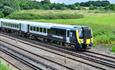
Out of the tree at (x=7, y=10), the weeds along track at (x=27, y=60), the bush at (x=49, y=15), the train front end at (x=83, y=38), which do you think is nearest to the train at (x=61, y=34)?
the train front end at (x=83, y=38)

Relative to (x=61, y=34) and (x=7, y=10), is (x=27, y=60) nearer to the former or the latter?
(x=61, y=34)

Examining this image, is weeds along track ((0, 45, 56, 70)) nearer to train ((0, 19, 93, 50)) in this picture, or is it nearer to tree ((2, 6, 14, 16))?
train ((0, 19, 93, 50))

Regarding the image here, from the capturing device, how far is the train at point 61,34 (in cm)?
2891

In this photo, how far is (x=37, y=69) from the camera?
20.9 meters

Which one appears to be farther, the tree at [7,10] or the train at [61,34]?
the tree at [7,10]

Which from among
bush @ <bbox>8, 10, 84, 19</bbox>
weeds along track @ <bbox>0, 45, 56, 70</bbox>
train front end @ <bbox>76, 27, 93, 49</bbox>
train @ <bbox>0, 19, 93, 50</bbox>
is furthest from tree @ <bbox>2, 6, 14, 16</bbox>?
train front end @ <bbox>76, 27, 93, 49</bbox>

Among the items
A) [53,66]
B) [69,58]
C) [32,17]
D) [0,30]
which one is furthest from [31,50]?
[32,17]

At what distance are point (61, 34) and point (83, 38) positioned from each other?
311 cm

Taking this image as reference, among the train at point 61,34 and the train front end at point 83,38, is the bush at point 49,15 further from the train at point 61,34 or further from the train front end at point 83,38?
the train front end at point 83,38

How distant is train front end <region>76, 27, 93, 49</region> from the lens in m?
28.7

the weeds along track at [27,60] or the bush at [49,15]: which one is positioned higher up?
the weeds along track at [27,60]

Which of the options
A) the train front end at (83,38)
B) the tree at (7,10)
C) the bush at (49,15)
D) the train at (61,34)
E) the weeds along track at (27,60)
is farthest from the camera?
the tree at (7,10)

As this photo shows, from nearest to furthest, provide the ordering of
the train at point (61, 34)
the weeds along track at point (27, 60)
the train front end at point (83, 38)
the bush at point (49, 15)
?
1. the weeds along track at point (27, 60)
2. the train front end at point (83, 38)
3. the train at point (61, 34)
4. the bush at point (49, 15)

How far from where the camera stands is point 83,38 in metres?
29.0
